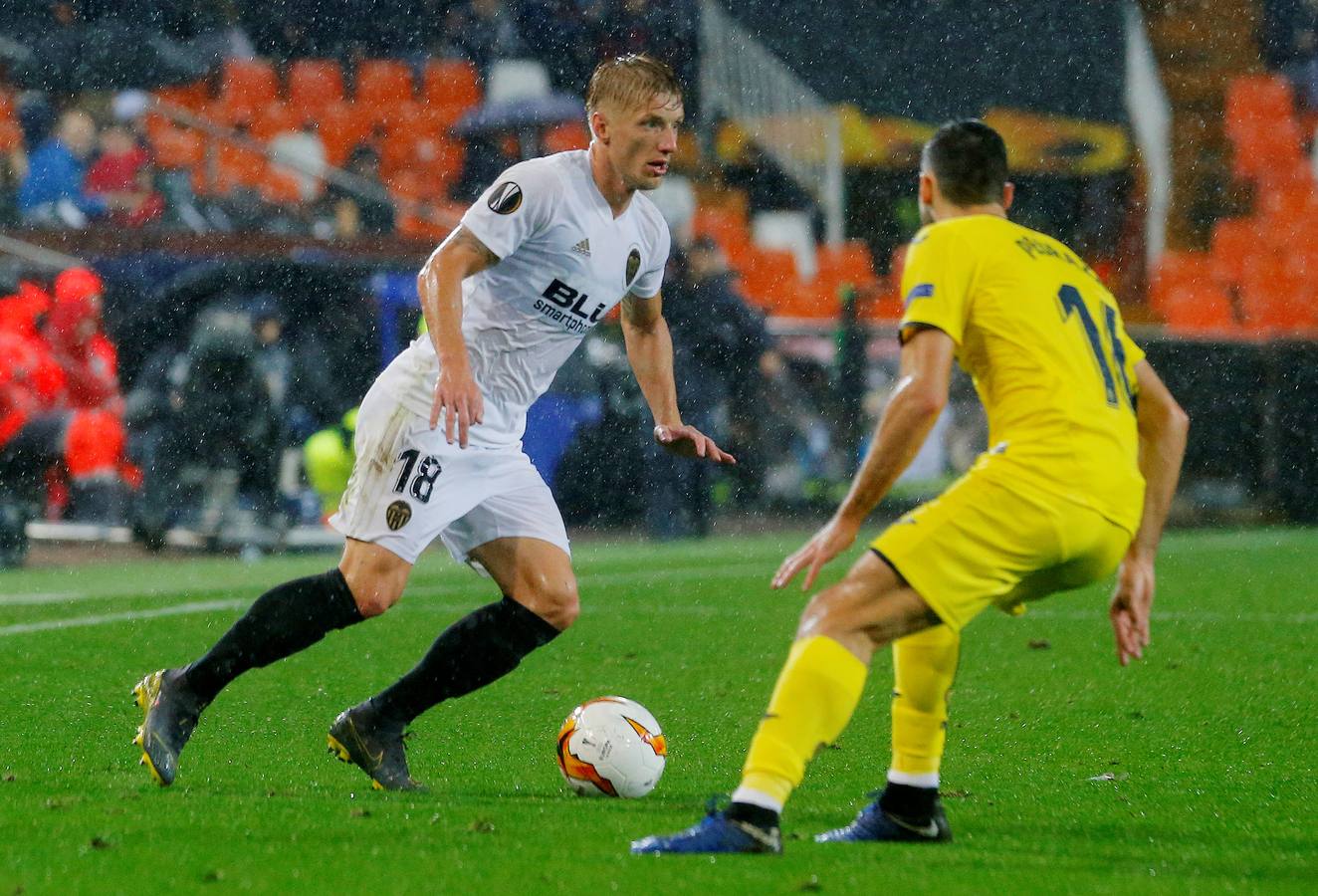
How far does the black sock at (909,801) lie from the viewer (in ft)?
12.2

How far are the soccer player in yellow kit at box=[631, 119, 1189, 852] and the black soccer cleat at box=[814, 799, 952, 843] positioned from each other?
413mm

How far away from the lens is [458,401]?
4.00 m

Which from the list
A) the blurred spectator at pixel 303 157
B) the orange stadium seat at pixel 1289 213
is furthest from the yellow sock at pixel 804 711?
the orange stadium seat at pixel 1289 213

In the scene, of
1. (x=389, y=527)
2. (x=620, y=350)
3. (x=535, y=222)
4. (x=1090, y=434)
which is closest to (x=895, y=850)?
(x=1090, y=434)

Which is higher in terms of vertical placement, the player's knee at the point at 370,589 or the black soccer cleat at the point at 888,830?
the player's knee at the point at 370,589

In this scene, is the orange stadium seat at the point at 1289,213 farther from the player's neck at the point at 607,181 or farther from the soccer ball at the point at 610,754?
the soccer ball at the point at 610,754

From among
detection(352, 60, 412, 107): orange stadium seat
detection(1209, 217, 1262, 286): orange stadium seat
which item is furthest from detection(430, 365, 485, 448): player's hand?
detection(1209, 217, 1262, 286): orange stadium seat

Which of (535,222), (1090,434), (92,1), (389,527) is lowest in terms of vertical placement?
(389,527)

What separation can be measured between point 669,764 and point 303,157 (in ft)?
41.2

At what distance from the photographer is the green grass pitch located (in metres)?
3.31

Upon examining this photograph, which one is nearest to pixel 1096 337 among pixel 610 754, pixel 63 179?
pixel 610 754

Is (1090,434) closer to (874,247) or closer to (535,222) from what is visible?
(535,222)

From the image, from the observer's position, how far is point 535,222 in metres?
4.34

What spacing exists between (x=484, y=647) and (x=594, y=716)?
34cm
